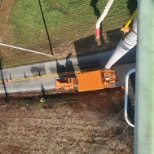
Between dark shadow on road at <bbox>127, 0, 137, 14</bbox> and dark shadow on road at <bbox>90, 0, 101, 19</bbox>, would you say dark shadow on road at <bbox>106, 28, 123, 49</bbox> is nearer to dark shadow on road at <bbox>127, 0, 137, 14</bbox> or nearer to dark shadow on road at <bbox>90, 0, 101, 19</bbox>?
dark shadow on road at <bbox>90, 0, 101, 19</bbox>

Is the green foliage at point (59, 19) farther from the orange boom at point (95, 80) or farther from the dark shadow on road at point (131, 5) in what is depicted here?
the orange boom at point (95, 80)

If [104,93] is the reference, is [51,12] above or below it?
above

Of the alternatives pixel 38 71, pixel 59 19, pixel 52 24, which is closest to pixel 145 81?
pixel 38 71

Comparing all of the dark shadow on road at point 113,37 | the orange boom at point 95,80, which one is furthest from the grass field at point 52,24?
the orange boom at point 95,80

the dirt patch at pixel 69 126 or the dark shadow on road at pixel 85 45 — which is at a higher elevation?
the dark shadow on road at pixel 85 45

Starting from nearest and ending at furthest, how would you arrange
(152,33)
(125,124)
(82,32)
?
(152,33), (125,124), (82,32)

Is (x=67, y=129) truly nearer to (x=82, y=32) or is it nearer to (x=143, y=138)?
(x=82, y=32)

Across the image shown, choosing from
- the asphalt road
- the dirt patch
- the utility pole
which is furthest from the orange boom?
the utility pole

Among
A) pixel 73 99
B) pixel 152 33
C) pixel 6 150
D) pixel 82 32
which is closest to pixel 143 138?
pixel 152 33
